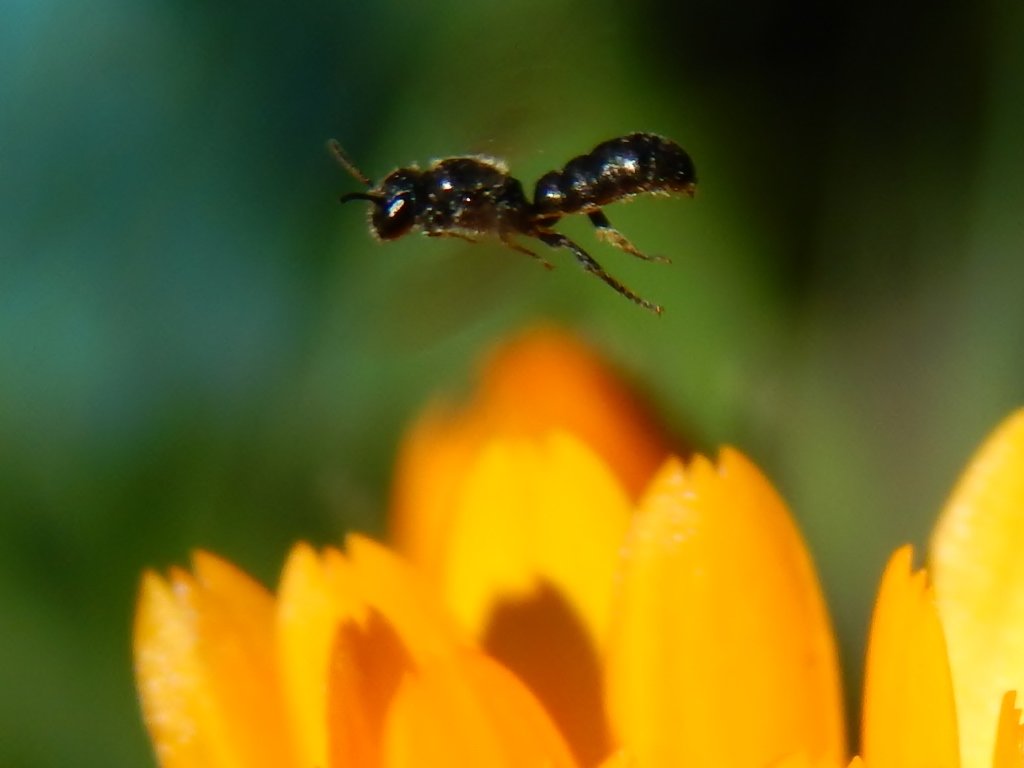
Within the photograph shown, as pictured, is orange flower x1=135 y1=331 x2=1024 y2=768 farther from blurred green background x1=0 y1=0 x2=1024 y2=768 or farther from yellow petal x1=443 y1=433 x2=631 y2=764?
blurred green background x1=0 y1=0 x2=1024 y2=768

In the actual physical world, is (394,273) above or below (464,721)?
above

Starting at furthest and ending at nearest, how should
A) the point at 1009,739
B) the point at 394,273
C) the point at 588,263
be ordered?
the point at 394,273, the point at 588,263, the point at 1009,739

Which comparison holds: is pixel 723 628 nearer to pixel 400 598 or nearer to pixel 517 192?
pixel 400 598

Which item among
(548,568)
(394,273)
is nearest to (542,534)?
(548,568)

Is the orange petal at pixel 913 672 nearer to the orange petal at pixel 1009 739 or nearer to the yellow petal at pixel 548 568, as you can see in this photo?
the orange petal at pixel 1009 739

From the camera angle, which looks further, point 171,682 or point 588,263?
point 588,263

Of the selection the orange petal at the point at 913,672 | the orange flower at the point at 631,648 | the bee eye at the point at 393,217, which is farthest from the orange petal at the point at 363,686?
the bee eye at the point at 393,217
